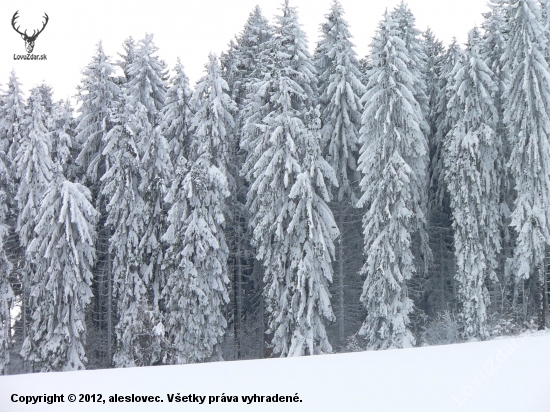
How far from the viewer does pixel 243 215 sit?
27891 millimetres

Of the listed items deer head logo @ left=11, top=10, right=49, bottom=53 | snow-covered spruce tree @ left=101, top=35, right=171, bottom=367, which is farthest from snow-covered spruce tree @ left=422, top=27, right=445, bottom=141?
deer head logo @ left=11, top=10, right=49, bottom=53

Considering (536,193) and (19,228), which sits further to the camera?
(19,228)

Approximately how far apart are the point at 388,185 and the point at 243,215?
7507 mm

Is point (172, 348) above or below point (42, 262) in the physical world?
below

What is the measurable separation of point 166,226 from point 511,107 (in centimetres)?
1583

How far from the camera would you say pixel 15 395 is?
8.88 m

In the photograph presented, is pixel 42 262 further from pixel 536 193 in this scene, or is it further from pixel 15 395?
pixel 536 193

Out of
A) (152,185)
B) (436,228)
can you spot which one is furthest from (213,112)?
(436,228)

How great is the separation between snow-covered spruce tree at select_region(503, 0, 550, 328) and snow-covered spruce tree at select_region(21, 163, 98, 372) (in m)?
18.1

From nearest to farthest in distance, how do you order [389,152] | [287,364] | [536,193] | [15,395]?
[15,395], [287,364], [536,193], [389,152]

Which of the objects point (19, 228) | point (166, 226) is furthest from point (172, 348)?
point (19, 228)

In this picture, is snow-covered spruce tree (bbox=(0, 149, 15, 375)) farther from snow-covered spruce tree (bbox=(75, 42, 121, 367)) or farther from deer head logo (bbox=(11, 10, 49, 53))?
deer head logo (bbox=(11, 10, 49, 53))

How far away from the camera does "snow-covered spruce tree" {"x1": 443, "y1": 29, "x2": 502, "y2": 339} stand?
24.6 m

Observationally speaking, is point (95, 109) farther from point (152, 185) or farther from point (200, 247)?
point (200, 247)
